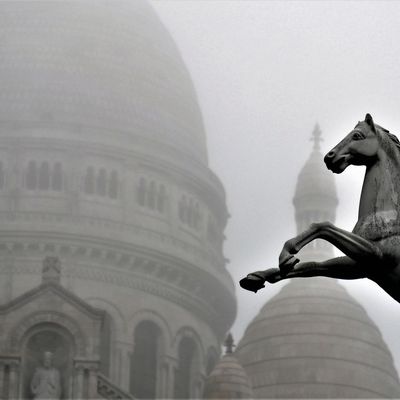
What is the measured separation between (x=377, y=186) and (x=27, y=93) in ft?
255

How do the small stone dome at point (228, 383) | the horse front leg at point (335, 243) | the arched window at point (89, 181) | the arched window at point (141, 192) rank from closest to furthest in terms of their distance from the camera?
the horse front leg at point (335, 243) < the small stone dome at point (228, 383) < the arched window at point (89, 181) < the arched window at point (141, 192)

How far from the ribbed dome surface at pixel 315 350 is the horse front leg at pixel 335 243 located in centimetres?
7068

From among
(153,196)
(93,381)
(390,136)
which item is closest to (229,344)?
(93,381)

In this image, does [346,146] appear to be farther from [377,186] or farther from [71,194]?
[71,194]

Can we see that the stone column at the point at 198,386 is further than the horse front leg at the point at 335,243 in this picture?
Yes

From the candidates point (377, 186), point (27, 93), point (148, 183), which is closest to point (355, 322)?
point (148, 183)

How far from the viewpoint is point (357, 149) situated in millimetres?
9445

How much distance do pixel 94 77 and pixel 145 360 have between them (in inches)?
489

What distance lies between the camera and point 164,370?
80.9m

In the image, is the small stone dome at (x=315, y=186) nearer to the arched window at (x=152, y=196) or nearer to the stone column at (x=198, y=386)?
the arched window at (x=152, y=196)

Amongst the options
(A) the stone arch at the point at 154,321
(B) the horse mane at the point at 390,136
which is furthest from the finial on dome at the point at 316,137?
(B) the horse mane at the point at 390,136

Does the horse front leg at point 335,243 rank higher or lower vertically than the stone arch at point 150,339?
lower

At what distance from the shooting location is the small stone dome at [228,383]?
6988 cm

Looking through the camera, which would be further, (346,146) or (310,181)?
(310,181)
